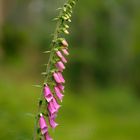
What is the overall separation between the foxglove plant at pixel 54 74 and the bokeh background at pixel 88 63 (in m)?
9.21

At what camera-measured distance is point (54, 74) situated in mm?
4277

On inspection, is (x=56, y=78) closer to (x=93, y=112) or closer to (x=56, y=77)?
(x=56, y=77)

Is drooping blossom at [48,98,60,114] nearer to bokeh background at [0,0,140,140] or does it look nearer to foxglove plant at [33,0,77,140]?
foxglove plant at [33,0,77,140]

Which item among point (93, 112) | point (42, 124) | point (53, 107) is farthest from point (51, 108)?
point (93, 112)

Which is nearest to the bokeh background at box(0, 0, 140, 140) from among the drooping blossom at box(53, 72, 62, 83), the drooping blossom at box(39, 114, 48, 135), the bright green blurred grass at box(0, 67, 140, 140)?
the bright green blurred grass at box(0, 67, 140, 140)

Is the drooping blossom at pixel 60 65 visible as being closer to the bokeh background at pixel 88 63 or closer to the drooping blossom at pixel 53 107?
the drooping blossom at pixel 53 107

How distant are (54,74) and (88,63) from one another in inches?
832

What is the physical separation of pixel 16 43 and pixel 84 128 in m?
7.26

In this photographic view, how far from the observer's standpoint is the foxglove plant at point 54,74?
429cm

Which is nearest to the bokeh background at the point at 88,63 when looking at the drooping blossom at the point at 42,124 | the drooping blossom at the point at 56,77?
the drooping blossom at the point at 42,124

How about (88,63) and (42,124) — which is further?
(88,63)

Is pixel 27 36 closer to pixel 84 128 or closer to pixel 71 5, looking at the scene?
pixel 84 128

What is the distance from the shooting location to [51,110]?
432cm

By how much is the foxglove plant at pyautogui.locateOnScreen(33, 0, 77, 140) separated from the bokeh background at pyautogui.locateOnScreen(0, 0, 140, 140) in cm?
921
